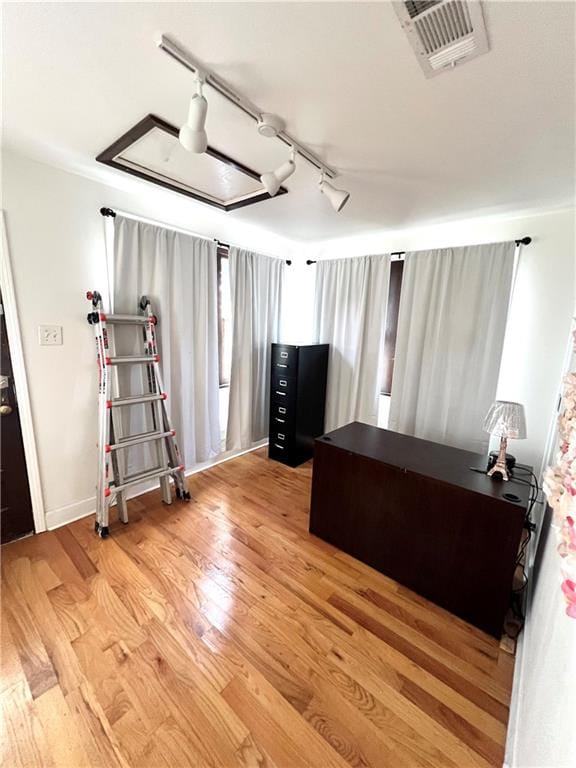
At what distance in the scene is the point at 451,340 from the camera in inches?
99.5

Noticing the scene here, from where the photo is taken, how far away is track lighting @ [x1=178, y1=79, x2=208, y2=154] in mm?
1033

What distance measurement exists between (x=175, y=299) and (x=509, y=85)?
85.7 inches

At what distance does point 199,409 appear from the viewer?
272 cm

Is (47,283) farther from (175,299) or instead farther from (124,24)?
(124,24)

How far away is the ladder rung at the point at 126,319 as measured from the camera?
78.5 inches

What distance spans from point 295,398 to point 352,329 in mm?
952

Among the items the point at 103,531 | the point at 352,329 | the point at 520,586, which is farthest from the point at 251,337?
the point at 520,586

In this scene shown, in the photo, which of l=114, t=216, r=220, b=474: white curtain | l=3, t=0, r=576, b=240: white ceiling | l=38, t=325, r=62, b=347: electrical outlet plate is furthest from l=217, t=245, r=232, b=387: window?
l=38, t=325, r=62, b=347: electrical outlet plate

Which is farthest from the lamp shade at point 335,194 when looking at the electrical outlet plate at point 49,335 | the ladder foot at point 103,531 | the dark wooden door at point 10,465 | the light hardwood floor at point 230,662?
the ladder foot at point 103,531

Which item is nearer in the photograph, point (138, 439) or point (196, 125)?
point (196, 125)

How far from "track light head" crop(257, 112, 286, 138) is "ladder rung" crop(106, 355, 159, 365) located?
1537mm

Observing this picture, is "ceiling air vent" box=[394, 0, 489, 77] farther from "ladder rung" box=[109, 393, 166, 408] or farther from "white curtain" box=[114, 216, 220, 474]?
"ladder rung" box=[109, 393, 166, 408]

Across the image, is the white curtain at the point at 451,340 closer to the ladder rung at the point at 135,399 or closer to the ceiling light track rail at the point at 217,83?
the ceiling light track rail at the point at 217,83

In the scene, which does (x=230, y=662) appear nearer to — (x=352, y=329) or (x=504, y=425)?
(x=504, y=425)
